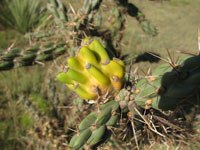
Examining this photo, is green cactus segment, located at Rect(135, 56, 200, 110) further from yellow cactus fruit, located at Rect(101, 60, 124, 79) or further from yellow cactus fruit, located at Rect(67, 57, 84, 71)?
yellow cactus fruit, located at Rect(67, 57, 84, 71)

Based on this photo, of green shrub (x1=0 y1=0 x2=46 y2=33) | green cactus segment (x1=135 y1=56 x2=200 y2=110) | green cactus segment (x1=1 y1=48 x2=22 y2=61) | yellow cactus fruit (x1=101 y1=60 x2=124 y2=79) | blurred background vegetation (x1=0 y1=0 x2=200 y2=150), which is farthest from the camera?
green shrub (x1=0 y1=0 x2=46 y2=33)

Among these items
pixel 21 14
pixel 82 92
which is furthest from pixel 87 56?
pixel 21 14

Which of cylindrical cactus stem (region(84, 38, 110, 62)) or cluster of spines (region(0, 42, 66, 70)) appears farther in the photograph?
cluster of spines (region(0, 42, 66, 70))

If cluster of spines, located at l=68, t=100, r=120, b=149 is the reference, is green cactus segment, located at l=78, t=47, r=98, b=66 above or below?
above

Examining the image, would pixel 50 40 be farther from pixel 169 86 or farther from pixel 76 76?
pixel 169 86

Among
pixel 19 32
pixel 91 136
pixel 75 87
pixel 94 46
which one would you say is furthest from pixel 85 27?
pixel 19 32

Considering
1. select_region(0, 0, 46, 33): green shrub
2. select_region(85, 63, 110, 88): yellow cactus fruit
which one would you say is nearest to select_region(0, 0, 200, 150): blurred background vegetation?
select_region(0, 0, 46, 33): green shrub

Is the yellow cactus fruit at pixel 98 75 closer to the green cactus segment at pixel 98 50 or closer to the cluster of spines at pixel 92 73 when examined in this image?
the cluster of spines at pixel 92 73
